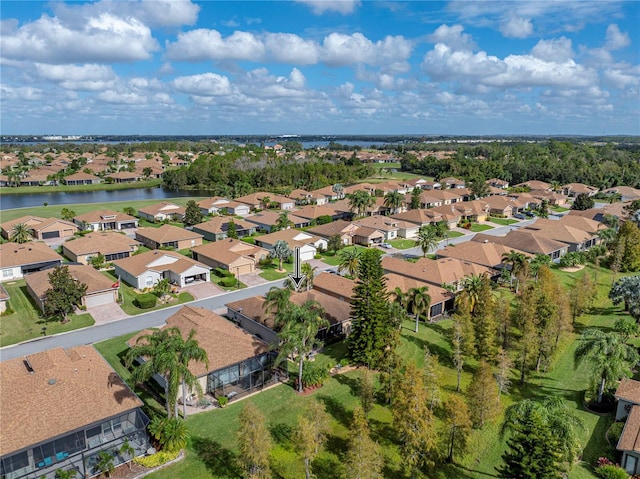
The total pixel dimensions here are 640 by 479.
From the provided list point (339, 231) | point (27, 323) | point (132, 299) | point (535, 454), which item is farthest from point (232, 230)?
point (535, 454)

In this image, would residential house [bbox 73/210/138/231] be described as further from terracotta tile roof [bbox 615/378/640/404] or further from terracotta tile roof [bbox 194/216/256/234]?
terracotta tile roof [bbox 615/378/640/404]

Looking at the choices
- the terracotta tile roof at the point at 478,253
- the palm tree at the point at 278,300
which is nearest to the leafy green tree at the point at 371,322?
the palm tree at the point at 278,300

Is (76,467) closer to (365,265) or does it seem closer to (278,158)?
(365,265)

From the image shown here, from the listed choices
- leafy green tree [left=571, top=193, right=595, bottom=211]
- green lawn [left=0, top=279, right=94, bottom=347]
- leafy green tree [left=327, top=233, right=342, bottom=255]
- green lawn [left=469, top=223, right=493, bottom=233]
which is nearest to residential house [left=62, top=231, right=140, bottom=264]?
green lawn [left=0, top=279, right=94, bottom=347]

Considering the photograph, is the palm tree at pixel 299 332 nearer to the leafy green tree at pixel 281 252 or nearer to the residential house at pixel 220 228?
the leafy green tree at pixel 281 252

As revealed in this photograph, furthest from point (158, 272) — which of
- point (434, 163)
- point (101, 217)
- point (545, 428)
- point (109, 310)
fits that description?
point (434, 163)
